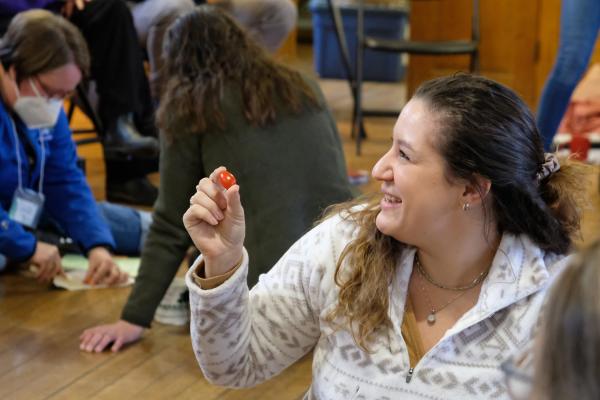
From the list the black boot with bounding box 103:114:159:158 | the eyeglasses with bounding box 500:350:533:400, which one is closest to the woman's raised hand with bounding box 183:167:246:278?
the eyeglasses with bounding box 500:350:533:400

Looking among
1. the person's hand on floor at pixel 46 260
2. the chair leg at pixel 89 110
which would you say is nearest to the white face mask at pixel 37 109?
the person's hand on floor at pixel 46 260

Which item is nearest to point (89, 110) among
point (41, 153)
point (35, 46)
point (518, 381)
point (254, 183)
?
point (41, 153)

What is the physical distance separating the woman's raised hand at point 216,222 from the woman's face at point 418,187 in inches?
7.8

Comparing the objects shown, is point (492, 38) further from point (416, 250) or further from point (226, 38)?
point (416, 250)

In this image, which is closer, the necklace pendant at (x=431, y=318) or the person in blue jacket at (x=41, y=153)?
the necklace pendant at (x=431, y=318)

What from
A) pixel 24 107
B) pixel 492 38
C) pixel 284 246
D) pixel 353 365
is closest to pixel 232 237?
pixel 353 365

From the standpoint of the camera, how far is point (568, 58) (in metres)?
2.87

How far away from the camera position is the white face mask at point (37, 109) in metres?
2.50

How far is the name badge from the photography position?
8.32ft

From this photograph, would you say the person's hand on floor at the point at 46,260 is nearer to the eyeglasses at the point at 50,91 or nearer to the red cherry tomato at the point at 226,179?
the eyeglasses at the point at 50,91

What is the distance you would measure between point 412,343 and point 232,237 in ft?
0.93

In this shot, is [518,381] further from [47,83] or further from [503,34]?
[503,34]

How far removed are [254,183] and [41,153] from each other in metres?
0.78

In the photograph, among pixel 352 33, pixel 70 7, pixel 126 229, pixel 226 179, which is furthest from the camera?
pixel 352 33
